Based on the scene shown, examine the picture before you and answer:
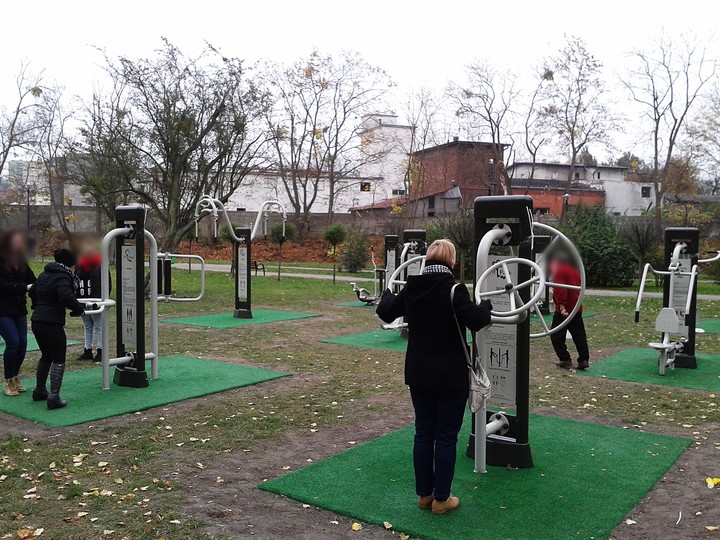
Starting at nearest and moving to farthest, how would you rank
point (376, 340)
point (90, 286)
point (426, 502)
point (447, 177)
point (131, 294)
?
point (426, 502)
point (131, 294)
point (90, 286)
point (376, 340)
point (447, 177)

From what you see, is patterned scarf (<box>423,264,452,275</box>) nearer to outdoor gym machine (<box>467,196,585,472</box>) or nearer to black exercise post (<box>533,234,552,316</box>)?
outdoor gym machine (<box>467,196,585,472</box>)

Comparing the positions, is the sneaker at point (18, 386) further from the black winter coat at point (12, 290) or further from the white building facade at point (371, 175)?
the white building facade at point (371, 175)

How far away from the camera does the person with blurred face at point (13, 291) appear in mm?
7066

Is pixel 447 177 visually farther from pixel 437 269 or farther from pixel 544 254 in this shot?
pixel 437 269

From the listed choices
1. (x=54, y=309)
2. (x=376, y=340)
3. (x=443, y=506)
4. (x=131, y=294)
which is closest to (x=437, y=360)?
(x=443, y=506)

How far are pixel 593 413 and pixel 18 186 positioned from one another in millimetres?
46163

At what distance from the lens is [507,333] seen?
17.0 feet

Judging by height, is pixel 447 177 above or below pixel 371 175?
below

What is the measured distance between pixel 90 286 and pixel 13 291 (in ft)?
6.75

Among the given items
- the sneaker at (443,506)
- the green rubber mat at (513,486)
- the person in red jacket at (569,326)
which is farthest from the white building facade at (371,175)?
the sneaker at (443,506)

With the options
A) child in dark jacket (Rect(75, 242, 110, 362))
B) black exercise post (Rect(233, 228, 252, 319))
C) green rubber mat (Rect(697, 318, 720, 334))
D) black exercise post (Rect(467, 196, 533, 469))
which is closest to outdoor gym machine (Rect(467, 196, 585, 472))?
black exercise post (Rect(467, 196, 533, 469))

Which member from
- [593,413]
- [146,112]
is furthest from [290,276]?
[593,413]

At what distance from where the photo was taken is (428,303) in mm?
4141

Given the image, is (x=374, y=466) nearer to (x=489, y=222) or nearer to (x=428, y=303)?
(x=428, y=303)
